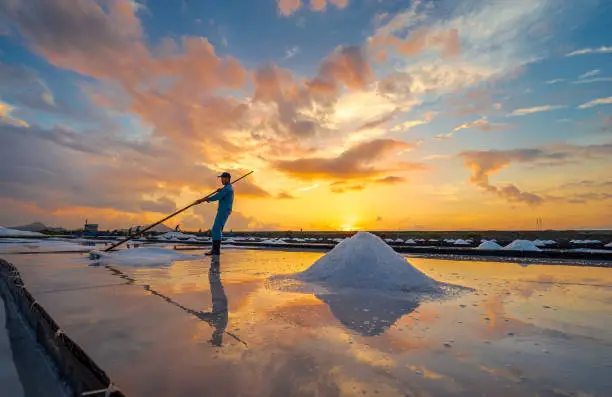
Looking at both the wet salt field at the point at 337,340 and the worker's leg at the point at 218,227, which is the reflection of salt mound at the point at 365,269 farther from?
the worker's leg at the point at 218,227

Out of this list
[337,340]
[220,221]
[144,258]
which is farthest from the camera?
[220,221]

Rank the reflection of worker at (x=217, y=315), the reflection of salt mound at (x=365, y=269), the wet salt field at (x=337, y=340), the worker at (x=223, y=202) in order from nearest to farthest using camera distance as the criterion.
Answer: the wet salt field at (x=337, y=340) → the reflection of worker at (x=217, y=315) → the reflection of salt mound at (x=365, y=269) → the worker at (x=223, y=202)

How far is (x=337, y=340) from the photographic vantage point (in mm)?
2779

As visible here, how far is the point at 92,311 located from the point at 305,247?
1527 cm

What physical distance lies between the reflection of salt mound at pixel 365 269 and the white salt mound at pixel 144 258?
4.91 meters

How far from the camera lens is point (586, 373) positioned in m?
2.20

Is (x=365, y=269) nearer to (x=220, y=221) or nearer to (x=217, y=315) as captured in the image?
(x=217, y=315)

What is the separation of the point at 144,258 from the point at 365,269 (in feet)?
22.0

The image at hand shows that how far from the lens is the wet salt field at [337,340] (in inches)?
78.4

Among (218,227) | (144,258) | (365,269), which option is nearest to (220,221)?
(218,227)

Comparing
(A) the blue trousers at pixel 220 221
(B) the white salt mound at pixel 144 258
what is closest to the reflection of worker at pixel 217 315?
(B) the white salt mound at pixel 144 258

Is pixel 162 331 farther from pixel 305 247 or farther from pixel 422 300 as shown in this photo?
pixel 305 247

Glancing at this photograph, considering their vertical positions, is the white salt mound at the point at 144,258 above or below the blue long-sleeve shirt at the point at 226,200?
below

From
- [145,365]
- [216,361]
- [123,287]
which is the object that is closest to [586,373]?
[216,361]
